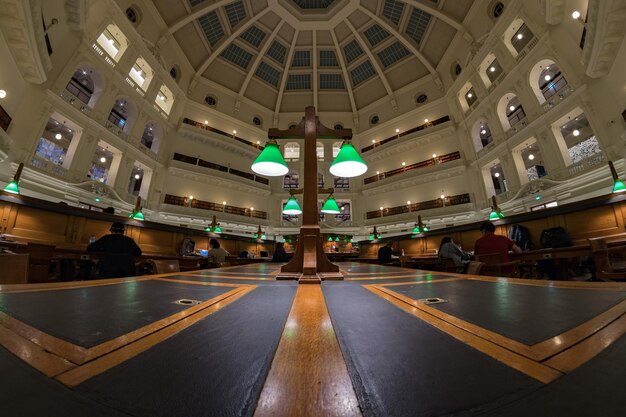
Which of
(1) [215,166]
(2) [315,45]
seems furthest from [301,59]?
(1) [215,166]

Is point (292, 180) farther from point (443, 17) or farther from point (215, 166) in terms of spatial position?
point (443, 17)

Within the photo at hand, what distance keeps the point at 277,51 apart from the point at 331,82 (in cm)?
464

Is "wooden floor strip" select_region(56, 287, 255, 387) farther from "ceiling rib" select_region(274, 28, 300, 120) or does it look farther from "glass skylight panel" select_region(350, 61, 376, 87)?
"glass skylight panel" select_region(350, 61, 376, 87)

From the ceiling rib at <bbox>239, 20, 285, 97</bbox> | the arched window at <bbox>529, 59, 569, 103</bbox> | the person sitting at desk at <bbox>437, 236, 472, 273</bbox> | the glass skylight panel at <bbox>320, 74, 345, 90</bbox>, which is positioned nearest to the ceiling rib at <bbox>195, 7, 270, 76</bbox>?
the ceiling rib at <bbox>239, 20, 285, 97</bbox>

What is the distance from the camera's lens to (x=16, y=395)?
26 cm

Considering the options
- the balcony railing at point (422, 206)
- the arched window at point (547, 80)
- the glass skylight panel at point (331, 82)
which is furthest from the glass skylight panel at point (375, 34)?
the balcony railing at point (422, 206)

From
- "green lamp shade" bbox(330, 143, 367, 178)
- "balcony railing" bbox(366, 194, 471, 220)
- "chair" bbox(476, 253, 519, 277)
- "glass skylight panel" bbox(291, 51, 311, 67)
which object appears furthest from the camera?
"glass skylight panel" bbox(291, 51, 311, 67)

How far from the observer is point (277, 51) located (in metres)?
17.4

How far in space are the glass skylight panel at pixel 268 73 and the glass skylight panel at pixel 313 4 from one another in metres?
4.54

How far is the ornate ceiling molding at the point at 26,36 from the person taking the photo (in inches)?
209

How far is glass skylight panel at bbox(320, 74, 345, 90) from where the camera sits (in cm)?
1841

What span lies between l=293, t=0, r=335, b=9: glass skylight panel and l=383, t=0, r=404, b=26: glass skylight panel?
12.9 feet

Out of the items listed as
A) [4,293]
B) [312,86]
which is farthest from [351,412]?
[312,86]

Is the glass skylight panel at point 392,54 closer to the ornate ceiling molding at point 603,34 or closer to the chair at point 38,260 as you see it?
the ornate ceiling molding at point 603,34
